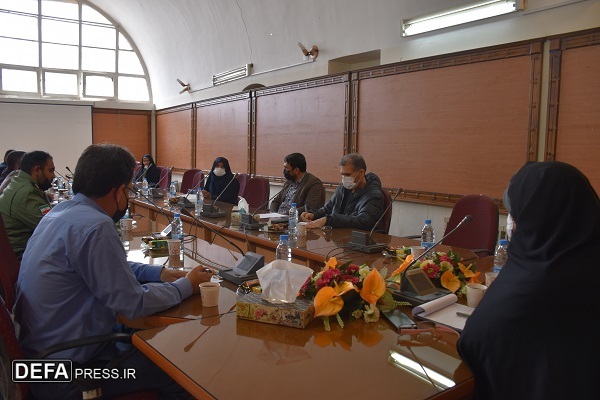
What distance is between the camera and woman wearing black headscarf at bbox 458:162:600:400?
41.6 inches

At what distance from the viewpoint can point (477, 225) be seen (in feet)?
9.86

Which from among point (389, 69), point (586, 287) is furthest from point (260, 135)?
point (586, 287)

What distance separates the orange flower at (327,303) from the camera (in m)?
1.44

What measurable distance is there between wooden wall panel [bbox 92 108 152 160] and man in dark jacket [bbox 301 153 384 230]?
781 cm

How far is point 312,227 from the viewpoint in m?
3.26

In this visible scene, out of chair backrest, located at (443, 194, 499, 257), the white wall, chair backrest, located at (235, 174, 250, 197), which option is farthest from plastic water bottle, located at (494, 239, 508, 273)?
the white wall

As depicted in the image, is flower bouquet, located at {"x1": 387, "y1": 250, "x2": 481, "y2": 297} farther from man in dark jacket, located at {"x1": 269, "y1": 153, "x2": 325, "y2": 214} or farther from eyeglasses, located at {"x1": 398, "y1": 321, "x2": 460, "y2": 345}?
man in dark jacket, located at {"x1": 269, "y1": 153, "x2": 325, "y2": 214}

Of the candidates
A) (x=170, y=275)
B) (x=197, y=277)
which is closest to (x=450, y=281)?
(x=197, y=277)

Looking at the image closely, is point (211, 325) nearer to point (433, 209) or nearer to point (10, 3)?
point (433, 209)

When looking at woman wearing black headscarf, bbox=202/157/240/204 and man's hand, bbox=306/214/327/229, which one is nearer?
man's hand, bbox=306/214/327/229

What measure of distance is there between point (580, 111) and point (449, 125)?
108 cm

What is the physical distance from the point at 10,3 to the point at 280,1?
256 inches

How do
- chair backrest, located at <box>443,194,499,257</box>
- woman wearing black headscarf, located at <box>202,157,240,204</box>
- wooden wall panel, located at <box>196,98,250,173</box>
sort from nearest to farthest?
1. chair backrest, located at <box>443,194,499,257</box>
2. woman wearing black headscarf, located at <box>202,157,240,204</box>
3. wooden wall panel, located at <box>196,98,250,173</box>

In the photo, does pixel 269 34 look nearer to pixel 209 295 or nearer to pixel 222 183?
pixel 222 183
